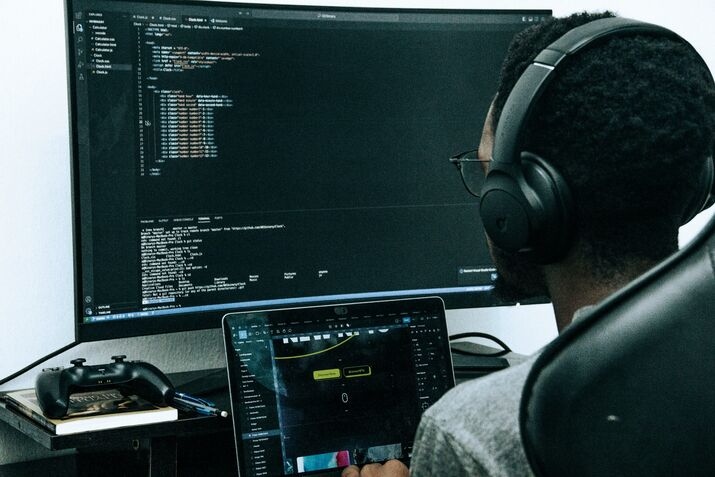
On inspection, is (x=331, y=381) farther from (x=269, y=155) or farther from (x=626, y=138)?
(x=626, y=138)

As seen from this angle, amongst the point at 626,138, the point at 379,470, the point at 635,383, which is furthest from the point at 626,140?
the point at 379,470

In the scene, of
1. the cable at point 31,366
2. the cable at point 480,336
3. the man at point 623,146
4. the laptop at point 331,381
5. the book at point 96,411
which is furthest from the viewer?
the cable at point 480,336

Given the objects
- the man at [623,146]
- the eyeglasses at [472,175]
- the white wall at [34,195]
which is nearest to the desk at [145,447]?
the white wall at [34,195]

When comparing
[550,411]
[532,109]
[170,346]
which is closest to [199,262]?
[170,346]

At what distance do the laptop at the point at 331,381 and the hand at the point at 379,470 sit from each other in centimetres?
5

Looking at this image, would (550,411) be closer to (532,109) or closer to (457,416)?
(457,416)

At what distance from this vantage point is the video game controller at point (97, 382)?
1099 mm

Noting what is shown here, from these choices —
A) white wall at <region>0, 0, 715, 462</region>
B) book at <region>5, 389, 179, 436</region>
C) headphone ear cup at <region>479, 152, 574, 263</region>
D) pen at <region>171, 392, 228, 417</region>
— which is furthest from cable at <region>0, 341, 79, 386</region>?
headphone ear cup at <region>479, 152, 574, 263</region>

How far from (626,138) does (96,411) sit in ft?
2.22

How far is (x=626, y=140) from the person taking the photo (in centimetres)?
80

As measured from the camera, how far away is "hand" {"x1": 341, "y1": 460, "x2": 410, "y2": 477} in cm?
115

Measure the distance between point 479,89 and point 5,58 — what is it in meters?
0.68

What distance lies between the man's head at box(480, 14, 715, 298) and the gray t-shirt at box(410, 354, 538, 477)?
0.20 meters

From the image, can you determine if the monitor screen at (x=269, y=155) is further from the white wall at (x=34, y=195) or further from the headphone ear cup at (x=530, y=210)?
the headphone ear cup at (x=530, y=210)
